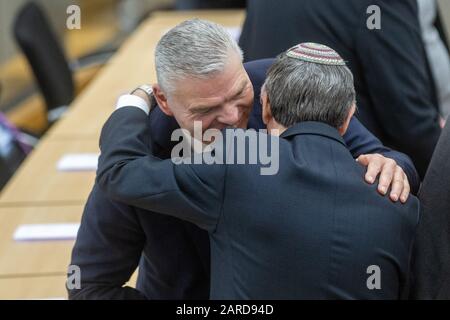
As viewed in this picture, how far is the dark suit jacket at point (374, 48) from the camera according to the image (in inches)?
85.7

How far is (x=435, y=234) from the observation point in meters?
1.52

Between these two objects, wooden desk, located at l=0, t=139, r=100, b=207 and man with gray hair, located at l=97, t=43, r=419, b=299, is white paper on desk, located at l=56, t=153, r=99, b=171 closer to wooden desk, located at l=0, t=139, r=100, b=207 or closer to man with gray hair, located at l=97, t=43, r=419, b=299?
wooden desk, located at l=0, t=139, r=100, b=207

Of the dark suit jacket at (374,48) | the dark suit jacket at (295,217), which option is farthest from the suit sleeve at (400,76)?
the dark suit jacket at (295,217)

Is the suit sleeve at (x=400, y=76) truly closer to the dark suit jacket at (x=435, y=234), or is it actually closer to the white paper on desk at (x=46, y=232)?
the dark suit jacket at (x=435, y=234)

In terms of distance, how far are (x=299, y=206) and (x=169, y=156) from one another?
0.42 meters

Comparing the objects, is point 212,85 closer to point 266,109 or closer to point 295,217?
point 266,109

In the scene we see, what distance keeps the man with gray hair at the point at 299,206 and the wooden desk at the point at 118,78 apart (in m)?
1.36

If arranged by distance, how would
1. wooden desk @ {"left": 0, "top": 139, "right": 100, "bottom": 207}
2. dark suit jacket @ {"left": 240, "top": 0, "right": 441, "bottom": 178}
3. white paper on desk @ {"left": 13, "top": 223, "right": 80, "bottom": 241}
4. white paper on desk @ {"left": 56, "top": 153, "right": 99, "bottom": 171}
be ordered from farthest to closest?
white paper on desk @ {"left": 56, "top": 153, "right": 99, "bottom": 171} → wooden desk @ {"left": 0, "top": 139, "right": 100, "bottom": 207} → white paper on desk @ {"left": 13, "top": 223, "right": 80, "bottom": 241} → dark suit jacket @ {"left": 240, "top": 0, "right": 441, "bottom": 178}

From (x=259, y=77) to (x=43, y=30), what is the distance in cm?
254

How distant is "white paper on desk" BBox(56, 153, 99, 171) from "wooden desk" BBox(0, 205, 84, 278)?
12.1 inches

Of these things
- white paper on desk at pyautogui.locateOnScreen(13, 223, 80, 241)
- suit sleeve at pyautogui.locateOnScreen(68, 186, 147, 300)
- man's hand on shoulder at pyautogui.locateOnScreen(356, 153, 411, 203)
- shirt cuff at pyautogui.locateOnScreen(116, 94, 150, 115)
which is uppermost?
shirt cuff at pyautogui.locateOnScreen(116, 94, 150, 115)

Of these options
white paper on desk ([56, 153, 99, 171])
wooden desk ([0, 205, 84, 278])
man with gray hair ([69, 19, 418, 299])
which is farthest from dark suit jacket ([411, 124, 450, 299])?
white paper on desk ([56, 153, 99, 171])

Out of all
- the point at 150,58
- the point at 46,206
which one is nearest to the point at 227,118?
the point at 46,206

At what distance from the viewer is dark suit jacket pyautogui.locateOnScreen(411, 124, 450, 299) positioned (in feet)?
A: 5.01
